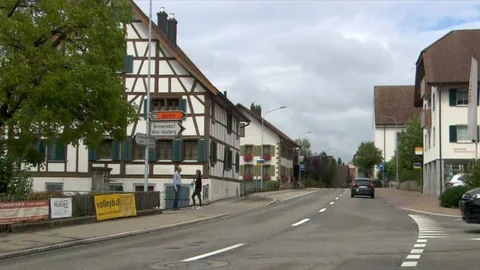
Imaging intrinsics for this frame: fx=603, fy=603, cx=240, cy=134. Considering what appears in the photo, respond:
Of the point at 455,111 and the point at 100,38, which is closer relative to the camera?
the point at 100,38

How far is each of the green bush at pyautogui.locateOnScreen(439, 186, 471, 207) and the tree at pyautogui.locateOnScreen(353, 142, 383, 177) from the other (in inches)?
2531

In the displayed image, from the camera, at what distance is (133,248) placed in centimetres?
1377

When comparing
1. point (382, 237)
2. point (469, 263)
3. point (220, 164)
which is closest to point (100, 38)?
point (382, 237)

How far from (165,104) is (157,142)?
2.23 metres

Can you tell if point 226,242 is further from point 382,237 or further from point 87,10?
point 87,10

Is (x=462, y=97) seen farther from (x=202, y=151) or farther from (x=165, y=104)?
(x=165, y=104)

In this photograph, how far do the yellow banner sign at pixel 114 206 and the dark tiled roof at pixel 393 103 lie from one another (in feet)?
242

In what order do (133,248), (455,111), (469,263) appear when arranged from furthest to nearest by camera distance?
1. (455,111)
2. (133,248)
3. (469,263)

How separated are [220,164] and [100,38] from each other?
17.7 meters

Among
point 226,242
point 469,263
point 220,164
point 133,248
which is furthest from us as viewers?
point 220,164

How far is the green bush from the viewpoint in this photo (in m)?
27.9

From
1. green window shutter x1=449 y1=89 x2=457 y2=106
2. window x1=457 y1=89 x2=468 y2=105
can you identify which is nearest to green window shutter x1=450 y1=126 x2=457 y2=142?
green window shutter x1=449 y1=89 x2=457 y2=106

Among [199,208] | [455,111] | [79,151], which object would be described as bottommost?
[199,208]

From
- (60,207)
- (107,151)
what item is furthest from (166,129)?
(107,151)
